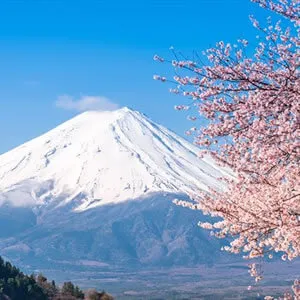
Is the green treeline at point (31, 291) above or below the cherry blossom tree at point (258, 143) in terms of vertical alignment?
above

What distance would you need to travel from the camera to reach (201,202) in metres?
9.48

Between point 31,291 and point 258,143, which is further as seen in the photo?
point 31,291

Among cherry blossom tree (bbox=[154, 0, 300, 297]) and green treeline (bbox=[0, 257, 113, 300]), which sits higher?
green treeline (bbox=[0, 257, 113, 300])

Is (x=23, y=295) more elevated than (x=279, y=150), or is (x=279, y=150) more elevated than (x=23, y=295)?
(x=23, y=295)

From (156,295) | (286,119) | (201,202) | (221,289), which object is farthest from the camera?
(221,289)

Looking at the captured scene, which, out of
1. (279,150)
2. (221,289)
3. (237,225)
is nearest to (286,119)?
(279,150)

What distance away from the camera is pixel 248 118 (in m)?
8.32

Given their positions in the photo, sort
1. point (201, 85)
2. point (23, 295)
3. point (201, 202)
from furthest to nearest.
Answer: point (23, 295), point (201, 202), point (201, 85)

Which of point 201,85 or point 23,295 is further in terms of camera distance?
point 23,295

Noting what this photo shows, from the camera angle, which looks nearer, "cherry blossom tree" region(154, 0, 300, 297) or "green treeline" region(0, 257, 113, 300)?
"cherry blossom tree" region(154, 0, 300, 297)

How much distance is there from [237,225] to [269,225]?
0.55m

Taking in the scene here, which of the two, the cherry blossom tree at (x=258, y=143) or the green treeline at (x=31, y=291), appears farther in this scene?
the green treeline at (x=31, y=291)

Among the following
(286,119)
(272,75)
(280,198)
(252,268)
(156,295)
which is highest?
(156,295)

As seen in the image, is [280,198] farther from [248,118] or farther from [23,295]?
[23,295]
